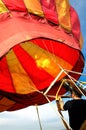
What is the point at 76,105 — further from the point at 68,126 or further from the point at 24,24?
the point at 24,24

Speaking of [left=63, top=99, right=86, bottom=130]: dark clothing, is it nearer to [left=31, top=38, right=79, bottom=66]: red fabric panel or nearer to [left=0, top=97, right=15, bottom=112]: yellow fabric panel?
[left=31, top=38, right=79, bottom=66]: red fabric panel

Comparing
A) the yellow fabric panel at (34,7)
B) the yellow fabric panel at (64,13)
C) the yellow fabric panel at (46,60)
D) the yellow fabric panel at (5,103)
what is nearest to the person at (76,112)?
the yellow fabric panel at (34,7)

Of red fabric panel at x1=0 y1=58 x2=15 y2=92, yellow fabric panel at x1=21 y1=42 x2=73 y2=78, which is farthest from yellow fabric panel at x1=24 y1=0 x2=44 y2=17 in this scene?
red fabric panel at x1=0 y1=58 x2=15 y2=92

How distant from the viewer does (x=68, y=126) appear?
21.3ft

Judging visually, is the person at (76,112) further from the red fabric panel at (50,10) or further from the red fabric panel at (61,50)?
the red fabric panel at (61,50)

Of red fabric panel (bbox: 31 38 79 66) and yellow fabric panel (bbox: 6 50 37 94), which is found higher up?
red fabric panel (bbox: 31 38 79 66)

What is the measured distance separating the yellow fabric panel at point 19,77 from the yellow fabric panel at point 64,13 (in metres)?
2.68

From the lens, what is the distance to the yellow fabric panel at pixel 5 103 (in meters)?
11.3

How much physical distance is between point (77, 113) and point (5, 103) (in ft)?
18.7

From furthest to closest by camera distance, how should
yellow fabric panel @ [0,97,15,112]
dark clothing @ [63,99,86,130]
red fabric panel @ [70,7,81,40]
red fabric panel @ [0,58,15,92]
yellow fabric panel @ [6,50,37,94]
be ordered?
yellow fabric panel @ [0,97,15,112]
yellow fabric panel @ [6,50,37,94]
red fabric panel @ [0,58,15,92]
red fabric panel @ [70,7,81,40]
dark clothing @ [63,99,86,130]

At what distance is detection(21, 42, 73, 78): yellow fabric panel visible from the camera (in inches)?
427

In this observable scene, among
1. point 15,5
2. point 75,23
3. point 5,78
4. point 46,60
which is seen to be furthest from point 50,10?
point 5,78

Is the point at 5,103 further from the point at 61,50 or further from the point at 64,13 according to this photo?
the point at 64,13

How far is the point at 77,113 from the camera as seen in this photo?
607 centimetres
